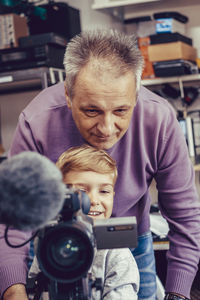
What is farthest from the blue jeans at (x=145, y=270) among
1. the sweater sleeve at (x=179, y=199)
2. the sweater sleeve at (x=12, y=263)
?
the sweater sleeve at (x=12, y=263)

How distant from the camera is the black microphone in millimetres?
600

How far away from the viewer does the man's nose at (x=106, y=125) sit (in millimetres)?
1062

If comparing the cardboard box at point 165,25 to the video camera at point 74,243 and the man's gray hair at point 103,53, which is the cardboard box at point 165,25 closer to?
the man's gray hair at point 103,53

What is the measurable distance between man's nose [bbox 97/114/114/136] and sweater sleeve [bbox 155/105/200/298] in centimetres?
27

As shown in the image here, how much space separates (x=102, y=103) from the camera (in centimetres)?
104

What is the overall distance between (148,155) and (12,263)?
0.50 metres

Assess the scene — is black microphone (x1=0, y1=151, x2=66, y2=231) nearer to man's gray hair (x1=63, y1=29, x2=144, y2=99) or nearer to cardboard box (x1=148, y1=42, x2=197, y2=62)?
man's gray hair (x1=63, y1=29, x2=144, y2=99)

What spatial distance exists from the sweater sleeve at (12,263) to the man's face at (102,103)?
365mm

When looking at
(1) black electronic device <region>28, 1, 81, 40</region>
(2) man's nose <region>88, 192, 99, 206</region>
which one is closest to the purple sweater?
(2) man's nose <region>88, 192, 99, 206</region>

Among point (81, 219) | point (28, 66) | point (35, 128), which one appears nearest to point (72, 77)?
point (35, 128)

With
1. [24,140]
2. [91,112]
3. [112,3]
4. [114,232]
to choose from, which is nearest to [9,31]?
[112,3]

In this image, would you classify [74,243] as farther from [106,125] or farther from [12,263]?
[12,263]

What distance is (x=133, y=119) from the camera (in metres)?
1.32

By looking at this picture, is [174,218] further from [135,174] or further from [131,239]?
[131,239]
